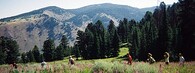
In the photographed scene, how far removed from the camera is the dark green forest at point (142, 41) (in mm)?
49000

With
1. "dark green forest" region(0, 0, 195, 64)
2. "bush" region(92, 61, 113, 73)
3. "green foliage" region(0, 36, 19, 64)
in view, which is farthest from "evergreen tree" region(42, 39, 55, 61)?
"bush" region(92, 61, 113, 73)

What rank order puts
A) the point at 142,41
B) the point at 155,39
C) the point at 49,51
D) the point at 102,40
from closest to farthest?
1. the point at 155,39
2. the point at 142,41
3. the point at 102,40
4. the point at 49,51

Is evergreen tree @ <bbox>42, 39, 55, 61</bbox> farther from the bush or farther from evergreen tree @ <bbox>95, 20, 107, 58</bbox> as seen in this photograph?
the bush

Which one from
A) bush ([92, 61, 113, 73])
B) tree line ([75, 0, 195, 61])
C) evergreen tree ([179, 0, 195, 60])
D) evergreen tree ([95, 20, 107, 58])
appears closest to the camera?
bush ([92, 61, 113, 73])

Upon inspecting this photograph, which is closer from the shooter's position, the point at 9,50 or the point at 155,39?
the point at 155,39

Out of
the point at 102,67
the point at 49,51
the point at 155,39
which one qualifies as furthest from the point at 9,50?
the point at 102,67

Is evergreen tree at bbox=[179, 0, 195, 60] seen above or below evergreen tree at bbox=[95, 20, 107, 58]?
above

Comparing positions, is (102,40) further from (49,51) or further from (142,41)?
(142,41)

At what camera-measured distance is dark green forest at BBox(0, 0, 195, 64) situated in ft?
161

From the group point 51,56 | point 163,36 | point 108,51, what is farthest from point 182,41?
point 51,56

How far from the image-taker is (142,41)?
279 feet

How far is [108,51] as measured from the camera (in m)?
107

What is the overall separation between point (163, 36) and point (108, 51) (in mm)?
42219

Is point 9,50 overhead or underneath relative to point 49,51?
overhead
